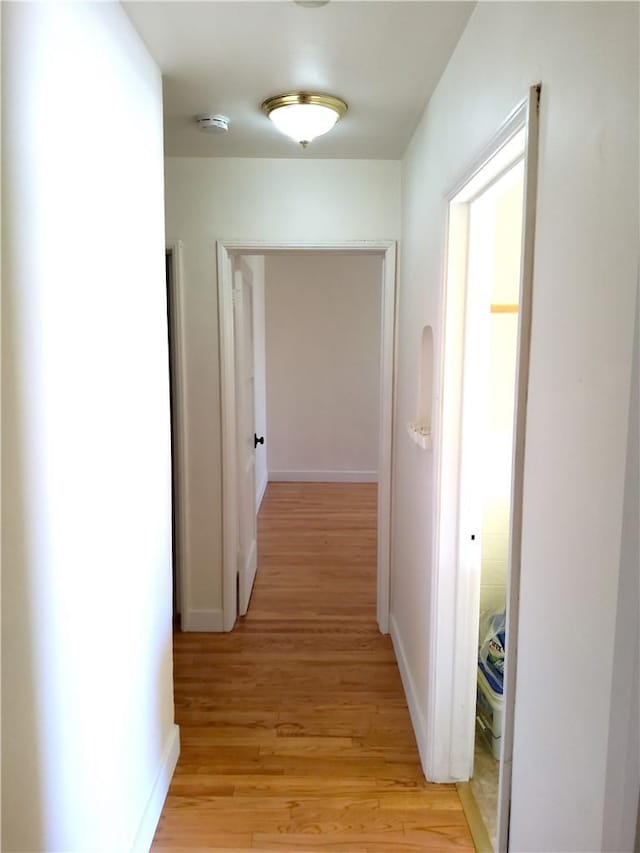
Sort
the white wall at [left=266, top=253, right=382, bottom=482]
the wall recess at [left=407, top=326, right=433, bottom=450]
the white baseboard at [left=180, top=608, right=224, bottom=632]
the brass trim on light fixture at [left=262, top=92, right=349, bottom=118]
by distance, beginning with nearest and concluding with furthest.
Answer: the brass trim on light fixture at [left=262, top=92, right=349, bottom=118]
the wall recess at [left=407, top=326, right=433, bottom=450]
the white baseboard at [left=180, top=608, right=224, bottom=632]
the white wall at [left=266, top=253, right=382, bottom=482]

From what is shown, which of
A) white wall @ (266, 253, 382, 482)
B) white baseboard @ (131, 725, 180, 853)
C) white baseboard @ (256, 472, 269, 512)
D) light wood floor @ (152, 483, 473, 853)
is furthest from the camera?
white wall @ (266, 253, 382, 482)

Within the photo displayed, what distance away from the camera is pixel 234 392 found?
316 cm

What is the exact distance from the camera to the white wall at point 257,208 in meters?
2.97

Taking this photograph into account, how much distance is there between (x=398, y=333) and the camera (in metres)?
3.03

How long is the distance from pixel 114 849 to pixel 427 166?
2.35m

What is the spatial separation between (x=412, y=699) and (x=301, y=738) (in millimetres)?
472

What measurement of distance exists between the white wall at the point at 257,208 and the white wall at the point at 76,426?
109cm

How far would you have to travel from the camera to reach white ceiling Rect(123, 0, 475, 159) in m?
1.60

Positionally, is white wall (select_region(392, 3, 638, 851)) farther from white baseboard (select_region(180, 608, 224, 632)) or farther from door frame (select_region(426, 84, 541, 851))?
white baseboard (select_region(180, 608, 224, 632))

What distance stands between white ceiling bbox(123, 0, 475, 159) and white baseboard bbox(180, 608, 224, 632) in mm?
2301

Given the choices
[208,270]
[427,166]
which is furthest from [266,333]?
[427,166]

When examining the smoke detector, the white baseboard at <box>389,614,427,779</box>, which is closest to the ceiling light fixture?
the smoke detector

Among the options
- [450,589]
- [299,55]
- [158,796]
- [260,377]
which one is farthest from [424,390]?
[260,377]

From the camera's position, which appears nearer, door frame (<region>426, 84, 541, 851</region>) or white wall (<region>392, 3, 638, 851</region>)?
white wall (<region>392, 3, 638, 851</region>)
